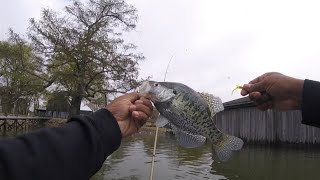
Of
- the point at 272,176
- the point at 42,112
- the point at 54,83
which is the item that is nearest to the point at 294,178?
the point at 272,176

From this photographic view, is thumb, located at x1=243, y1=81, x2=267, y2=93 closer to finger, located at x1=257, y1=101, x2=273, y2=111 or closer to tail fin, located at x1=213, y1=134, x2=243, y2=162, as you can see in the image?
finger, located at x1=257, y1=101, x2=273, y2=111

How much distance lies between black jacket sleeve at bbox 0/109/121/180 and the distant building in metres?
25.2

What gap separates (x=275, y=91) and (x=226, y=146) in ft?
2.01

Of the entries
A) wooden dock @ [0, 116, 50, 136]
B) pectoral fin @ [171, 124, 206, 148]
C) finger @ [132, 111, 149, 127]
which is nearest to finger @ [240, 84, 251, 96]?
pectoral fin @ [171, 124, 206, 148]

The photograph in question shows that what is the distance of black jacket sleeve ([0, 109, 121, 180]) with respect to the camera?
71.9 inches

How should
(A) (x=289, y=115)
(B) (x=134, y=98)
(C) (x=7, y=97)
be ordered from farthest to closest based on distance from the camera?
(C) (x=7, y=97) < (A) (x=289, y=115) < (B) (x=134, y=98)

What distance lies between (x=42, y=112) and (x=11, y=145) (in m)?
76.9

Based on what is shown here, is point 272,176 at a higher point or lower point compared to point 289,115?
lower

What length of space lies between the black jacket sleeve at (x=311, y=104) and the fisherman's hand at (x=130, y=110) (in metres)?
1.02

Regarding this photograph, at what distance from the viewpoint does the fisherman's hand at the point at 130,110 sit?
2.55 metres

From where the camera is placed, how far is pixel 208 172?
18.2m

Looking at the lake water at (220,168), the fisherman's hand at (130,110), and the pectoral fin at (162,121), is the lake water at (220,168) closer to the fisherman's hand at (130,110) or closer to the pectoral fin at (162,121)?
the pectoral fin at (162,121)

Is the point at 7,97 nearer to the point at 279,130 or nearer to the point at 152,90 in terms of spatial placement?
the point at 279,130

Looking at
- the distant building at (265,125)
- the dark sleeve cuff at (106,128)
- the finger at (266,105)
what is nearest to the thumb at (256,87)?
the finger at (266,105)
